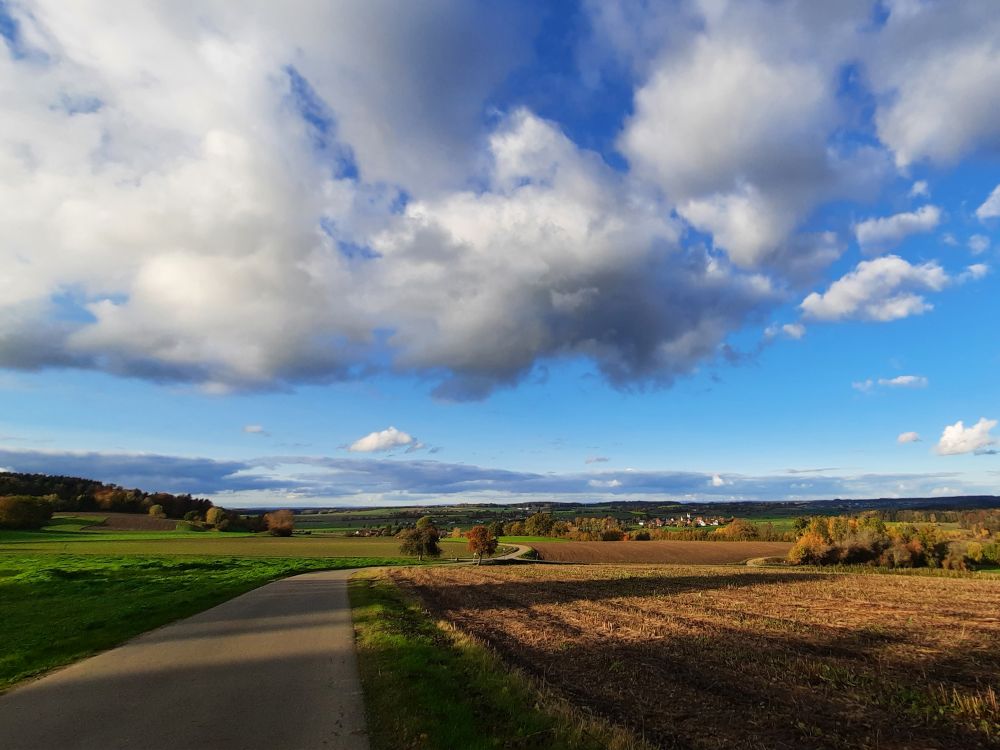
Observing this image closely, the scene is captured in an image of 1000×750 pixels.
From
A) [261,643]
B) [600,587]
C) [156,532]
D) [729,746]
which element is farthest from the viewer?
[156,532]

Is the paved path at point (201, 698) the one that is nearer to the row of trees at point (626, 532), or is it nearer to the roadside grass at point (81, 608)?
the roadside grass at point (81, 608)

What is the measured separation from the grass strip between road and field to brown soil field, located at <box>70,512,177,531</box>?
12830 cm

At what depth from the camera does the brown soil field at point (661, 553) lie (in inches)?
3342

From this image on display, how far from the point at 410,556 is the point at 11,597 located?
63.9 metres

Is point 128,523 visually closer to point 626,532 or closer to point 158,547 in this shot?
point 158,547

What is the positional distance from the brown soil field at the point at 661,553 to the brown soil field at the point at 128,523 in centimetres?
8625

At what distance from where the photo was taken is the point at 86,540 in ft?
289

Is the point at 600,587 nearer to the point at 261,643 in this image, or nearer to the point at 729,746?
the point at 261,643

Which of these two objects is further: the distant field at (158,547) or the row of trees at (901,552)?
the distant field at (158,547)

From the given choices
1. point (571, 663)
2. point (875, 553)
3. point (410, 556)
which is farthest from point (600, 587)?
point (875, 553)

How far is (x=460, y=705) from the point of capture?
970cm

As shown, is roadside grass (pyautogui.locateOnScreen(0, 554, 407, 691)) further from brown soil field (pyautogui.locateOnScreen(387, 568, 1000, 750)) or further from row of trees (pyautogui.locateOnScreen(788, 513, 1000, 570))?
row of trees (pyautogui.locateOnScreen(788, 513, 1000, 570))

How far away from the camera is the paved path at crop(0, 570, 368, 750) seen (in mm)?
7887

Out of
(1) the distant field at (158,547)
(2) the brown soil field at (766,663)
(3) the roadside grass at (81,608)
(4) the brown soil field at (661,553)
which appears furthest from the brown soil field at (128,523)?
(2) the brown soil field at (766,663)
